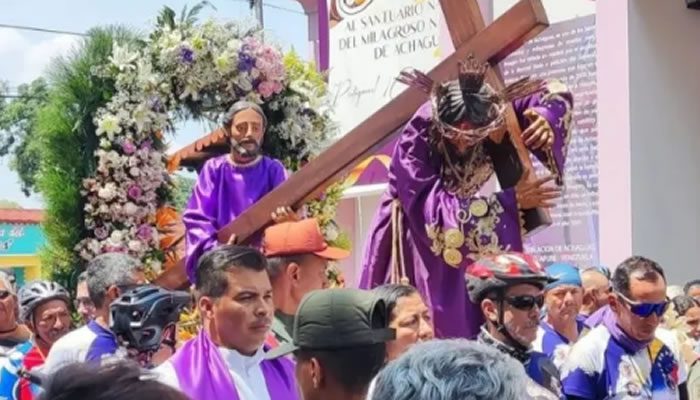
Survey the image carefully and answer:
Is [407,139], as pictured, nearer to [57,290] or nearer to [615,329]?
[615,329]

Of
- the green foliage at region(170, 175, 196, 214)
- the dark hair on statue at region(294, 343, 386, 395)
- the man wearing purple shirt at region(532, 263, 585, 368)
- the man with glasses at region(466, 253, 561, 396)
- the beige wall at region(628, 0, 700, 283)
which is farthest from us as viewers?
the beige wall at region(628, 0, 700, 283)

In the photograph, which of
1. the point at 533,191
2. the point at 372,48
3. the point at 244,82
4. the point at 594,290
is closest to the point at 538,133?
the point at 533,191

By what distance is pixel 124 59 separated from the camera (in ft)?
19.2

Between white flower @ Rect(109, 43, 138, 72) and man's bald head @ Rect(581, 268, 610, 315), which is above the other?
white flower @ Rect(109, 43, 138, 72)

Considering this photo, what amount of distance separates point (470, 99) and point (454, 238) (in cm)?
50

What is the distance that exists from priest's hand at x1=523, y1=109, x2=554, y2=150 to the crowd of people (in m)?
0.46

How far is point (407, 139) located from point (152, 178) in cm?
236

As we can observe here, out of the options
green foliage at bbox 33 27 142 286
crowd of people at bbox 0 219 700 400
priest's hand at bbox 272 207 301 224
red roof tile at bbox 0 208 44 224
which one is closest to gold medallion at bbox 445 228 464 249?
crowd of people at bbox 0 219 700 400

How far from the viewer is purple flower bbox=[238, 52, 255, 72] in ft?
19.5

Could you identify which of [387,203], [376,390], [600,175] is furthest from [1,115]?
[376,390]

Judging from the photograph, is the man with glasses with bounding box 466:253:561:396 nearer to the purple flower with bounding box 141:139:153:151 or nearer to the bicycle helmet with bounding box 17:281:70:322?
the bicycle helmet with bounding box 17:281:70:322

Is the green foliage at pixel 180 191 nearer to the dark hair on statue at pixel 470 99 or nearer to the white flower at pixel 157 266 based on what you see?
the white flower at pixel 157 266

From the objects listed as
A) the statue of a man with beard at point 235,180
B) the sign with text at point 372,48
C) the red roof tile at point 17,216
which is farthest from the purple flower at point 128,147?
the red roof tile at point 17,216

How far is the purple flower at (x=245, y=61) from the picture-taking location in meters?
5.95
